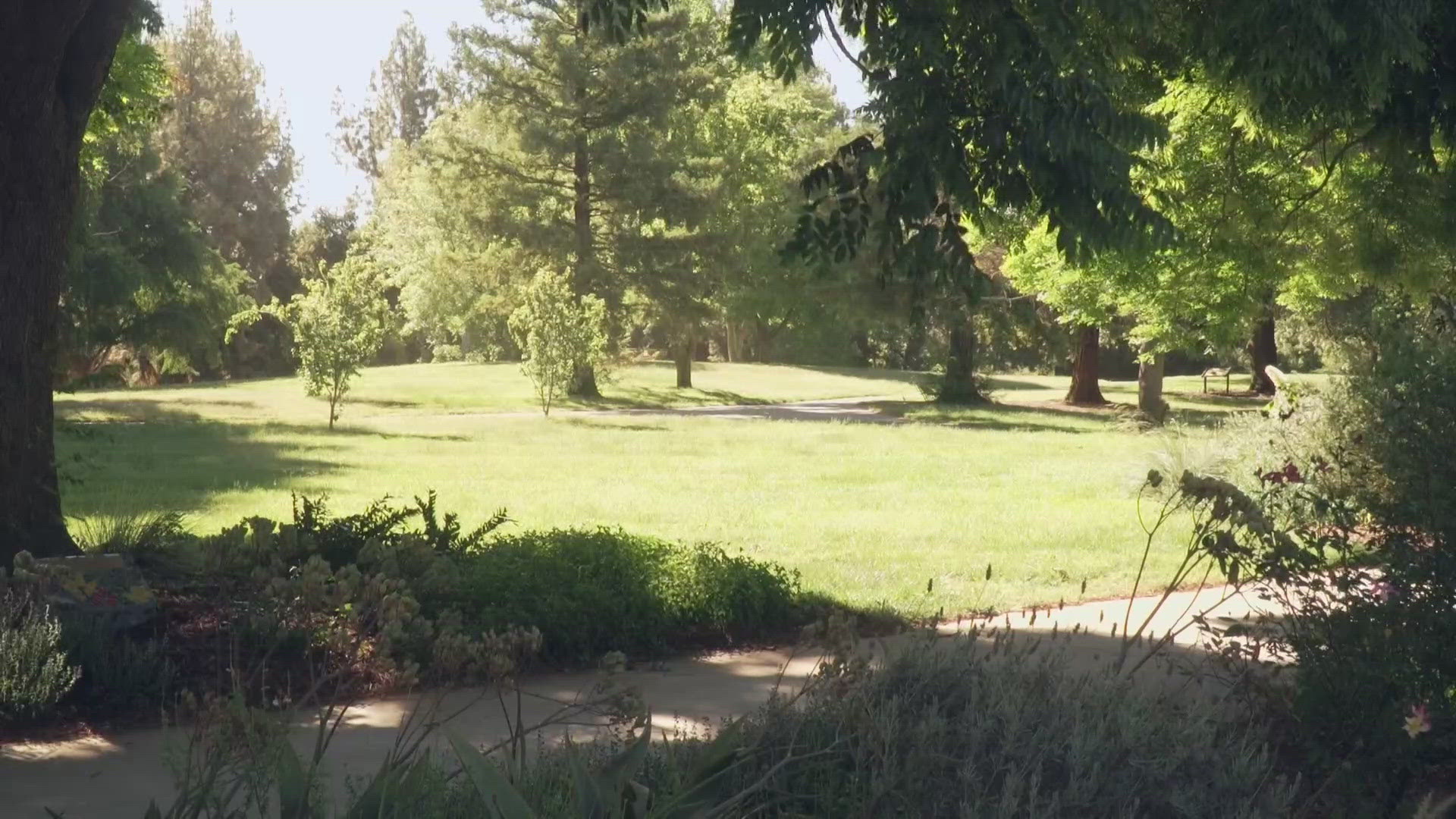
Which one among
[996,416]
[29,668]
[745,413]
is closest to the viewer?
[29,668]

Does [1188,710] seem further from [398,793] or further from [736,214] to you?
[736,214]

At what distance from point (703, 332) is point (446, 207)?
8.41m

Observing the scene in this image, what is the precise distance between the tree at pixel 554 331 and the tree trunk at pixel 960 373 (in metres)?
10.5

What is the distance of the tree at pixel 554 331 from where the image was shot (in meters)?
32.3

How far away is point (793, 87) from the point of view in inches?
2061

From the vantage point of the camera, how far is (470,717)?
6586 mm

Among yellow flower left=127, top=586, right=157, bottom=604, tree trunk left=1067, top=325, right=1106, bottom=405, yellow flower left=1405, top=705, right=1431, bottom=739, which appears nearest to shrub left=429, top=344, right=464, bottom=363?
tree trunk left=1067, top=325, right=1106, bottom=405

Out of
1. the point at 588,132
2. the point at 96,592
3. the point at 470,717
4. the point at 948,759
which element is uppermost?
the point at 588,132

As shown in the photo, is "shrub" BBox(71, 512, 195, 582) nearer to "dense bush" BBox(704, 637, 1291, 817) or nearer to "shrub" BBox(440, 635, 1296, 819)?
"shrub" BBox(440, 635, 1296, 819)

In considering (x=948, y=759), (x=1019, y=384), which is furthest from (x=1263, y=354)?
(x=948, y=759)

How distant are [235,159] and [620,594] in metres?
53.1

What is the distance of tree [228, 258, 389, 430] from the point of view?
27969 millimetres

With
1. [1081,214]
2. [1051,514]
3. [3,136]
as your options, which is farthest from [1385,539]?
[1051,514]

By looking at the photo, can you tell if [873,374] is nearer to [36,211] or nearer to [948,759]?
[36,211]
